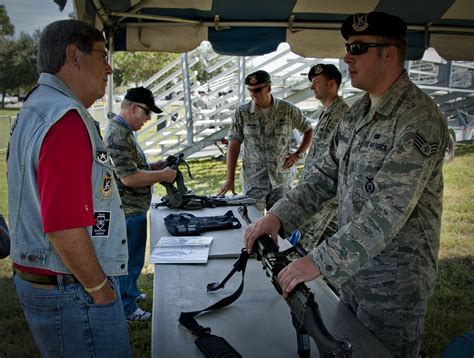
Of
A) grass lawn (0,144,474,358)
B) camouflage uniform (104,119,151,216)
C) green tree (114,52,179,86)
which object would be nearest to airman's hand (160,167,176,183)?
camouflage uniform (104,119,151,216)

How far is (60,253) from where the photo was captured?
146 cm

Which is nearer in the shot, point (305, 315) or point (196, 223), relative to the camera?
point (305, 315)

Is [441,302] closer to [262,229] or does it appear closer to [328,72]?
[328,72]

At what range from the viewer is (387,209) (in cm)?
148

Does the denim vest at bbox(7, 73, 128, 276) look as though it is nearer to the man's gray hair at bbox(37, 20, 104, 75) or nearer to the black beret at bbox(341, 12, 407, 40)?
the man's gray hair at bbox(37, 20, 104, 75)

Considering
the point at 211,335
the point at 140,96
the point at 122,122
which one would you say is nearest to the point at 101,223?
the point at 211,335

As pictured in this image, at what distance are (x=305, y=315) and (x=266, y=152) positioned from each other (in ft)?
11.5

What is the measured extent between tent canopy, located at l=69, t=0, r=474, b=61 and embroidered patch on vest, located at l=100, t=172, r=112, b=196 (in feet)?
8.12

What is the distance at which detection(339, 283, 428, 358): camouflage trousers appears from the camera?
5.86ft

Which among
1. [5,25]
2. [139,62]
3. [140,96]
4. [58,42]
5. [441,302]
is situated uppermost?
A: [139,62]

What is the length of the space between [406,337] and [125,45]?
344 cm

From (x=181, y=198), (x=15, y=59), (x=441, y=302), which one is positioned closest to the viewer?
(x=181, y=198)

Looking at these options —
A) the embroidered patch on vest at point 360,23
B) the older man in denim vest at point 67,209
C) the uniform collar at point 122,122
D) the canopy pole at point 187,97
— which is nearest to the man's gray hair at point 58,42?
the older man in denim vest at point 67,209

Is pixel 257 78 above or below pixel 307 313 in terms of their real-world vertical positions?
above
